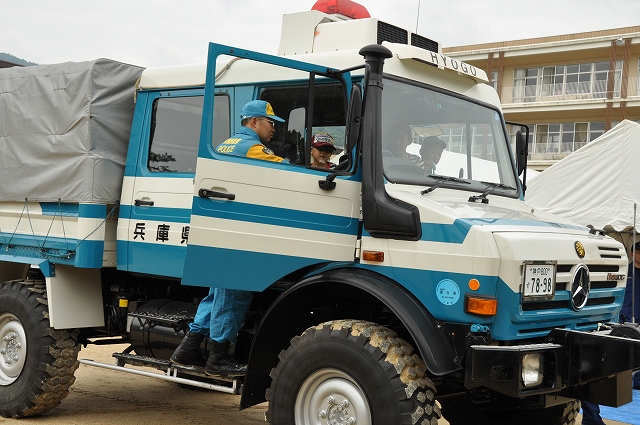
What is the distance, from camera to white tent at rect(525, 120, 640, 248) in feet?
40.0

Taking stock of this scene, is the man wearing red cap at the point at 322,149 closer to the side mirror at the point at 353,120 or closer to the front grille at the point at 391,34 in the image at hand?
the side mirror at the point at 353,120

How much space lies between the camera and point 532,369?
429cm

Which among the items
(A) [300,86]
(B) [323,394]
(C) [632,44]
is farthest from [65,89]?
(C) [632,44]

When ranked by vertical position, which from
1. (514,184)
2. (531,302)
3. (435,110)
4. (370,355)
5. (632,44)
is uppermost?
(632,44)

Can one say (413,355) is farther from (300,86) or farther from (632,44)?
(632,44)

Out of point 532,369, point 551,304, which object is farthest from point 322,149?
point 532,369

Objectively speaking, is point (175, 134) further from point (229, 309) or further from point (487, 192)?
point (487, 192)

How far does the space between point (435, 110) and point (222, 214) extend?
179 centimetres

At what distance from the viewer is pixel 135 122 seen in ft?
21.5

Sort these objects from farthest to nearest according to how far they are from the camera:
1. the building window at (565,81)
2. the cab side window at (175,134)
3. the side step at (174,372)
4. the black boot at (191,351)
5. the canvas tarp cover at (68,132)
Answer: the building window at (565,81) < the canvas tarp cover at (68,132) < the cab side window at (175,134) < the black boot at (191,351) < the side step at (174,372)

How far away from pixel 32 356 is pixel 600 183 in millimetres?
9705

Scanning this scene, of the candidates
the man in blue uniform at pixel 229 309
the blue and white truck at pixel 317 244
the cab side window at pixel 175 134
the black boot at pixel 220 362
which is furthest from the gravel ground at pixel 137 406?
the cab side window at pixel 175 134

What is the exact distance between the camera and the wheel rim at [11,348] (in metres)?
6.73

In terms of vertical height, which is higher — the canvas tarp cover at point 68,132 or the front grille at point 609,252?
the canvas tarp cover at point 68,132
